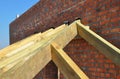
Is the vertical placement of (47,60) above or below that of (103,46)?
above

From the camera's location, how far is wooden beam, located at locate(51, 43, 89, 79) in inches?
110

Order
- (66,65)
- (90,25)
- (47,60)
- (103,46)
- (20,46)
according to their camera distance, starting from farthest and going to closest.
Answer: (90,25) → (20,46) → (103,46) → (47,60) → (66,65)

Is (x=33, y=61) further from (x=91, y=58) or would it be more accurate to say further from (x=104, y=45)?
(x=91, y=58)

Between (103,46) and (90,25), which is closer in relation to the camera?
(103,46)

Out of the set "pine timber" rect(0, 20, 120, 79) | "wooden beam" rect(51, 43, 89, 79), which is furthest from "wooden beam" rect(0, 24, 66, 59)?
"wooden beam" rect(51, 43, 89, 79)

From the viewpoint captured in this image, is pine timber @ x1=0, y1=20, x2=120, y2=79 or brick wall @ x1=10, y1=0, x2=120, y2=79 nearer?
pine timber @ x1=0, y1=20, x2=120, y2=79

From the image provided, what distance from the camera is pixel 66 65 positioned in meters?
2.97

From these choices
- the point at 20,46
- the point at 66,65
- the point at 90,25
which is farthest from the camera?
the point at 90,25

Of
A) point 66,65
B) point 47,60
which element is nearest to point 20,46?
point 47,60

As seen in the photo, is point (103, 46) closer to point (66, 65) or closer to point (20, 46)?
point (66, 65)

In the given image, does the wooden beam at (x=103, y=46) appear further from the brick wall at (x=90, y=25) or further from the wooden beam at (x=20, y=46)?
the wooden beam at (x=20, y=46)

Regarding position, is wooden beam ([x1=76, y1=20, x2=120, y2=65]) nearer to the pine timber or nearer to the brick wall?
the pine timber

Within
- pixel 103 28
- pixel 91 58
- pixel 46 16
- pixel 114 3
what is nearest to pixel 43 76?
pixel 46 16

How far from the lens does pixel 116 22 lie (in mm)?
3801
